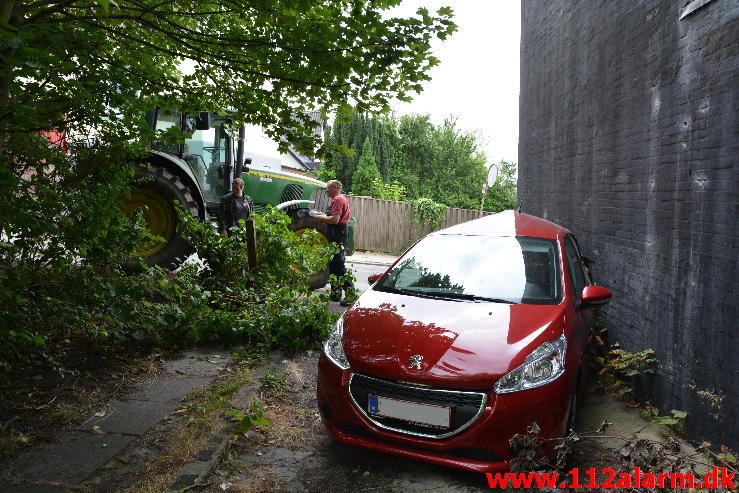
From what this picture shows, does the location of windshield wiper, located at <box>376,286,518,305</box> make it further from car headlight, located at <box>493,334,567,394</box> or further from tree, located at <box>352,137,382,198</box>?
tree, located at <box>352,137,382,198</box>

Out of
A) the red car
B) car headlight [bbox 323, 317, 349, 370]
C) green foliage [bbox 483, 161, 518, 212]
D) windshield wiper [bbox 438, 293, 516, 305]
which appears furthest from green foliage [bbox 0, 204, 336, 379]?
green foliage [bbox 483, 161, 518, 212]

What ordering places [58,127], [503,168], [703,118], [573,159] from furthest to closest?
[503,168] → [573,159] → [703,118] → [58,127]

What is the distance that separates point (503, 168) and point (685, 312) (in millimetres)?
31762

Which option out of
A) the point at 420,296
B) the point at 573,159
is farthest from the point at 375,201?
the point at 420,296

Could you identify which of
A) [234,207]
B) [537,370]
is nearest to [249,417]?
[537,370]

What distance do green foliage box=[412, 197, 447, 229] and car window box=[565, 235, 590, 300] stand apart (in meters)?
14.8

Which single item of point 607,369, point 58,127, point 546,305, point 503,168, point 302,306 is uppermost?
point 503,168

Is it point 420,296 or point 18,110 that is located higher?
point 18,110

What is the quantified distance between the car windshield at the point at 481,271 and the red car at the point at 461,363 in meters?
0.01

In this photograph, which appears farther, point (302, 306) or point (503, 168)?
point (503, 168)

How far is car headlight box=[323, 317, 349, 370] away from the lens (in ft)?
11.6

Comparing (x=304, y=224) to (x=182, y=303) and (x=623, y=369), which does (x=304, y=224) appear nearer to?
(x=182, y=303)

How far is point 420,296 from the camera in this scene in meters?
4.19

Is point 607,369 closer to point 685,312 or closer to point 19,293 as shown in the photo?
point 685,312
